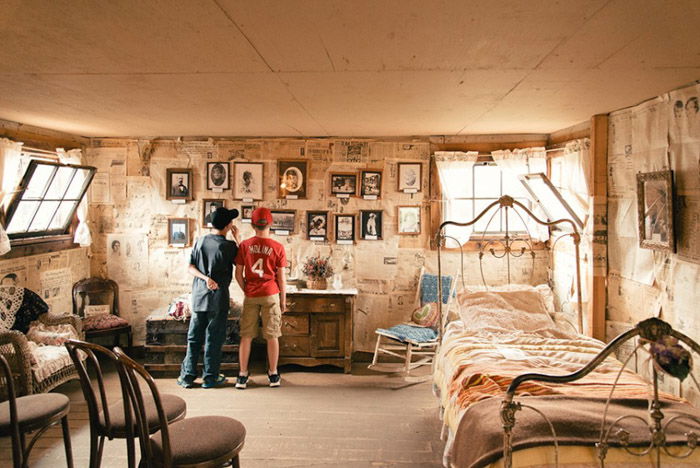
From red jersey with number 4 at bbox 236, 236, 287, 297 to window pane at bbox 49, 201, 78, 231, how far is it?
2531 mm

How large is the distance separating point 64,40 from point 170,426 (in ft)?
7.05

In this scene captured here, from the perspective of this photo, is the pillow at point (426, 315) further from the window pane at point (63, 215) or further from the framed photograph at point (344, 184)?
the window pane at point (63, 215)

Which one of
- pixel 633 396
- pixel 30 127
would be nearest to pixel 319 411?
pixel 633 396

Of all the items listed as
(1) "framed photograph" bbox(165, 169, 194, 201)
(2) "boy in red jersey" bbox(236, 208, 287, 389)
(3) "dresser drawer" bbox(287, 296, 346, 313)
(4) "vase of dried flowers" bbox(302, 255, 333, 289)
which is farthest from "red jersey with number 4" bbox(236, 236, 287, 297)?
(1) "framed photograph" bbox(165, 169, 194, 201)

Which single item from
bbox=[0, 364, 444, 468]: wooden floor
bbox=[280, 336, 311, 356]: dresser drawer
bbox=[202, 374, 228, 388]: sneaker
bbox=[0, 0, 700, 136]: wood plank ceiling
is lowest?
bbox=[0, 364, 444, 468]: wooden floor

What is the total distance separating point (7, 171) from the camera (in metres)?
4.98

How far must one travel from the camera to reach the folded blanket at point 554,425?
2.38 metres

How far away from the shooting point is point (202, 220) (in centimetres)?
660

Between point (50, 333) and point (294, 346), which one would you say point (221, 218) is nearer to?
point (294, 346)

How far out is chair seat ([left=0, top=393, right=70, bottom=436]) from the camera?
9.39 feet

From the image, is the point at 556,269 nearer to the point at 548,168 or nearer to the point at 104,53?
the point at 548,168

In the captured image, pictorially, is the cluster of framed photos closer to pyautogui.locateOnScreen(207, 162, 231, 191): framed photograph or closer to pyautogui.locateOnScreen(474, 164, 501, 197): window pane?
pyautogui.locateOnScreen(207, 162, 231, 191): framed photograph

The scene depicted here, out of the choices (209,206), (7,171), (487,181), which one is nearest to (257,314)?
(209,206)

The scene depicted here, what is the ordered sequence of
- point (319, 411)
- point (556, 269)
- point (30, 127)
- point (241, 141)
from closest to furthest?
point (319, 411) < point (30, 127) < point (556, 269) < point (241, 141)
